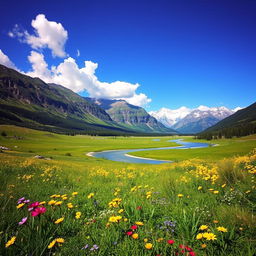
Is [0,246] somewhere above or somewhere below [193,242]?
above

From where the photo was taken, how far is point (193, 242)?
7.95 ft

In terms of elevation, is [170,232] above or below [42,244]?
below

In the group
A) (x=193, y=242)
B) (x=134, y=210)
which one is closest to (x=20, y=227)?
(x=134, y=210)

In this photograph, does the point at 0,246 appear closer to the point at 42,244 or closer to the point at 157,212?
the point at 42,244

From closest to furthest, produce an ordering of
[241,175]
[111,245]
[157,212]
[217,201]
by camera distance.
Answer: [111,245] → [157,212] → [217,201] → [241,175]

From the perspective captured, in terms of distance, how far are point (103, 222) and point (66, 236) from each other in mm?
755

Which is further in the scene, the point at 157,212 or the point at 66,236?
the point at 157,212

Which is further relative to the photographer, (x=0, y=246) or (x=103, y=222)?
(x=103, y=222)

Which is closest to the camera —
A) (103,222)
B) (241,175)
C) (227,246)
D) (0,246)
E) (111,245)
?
(0,246)

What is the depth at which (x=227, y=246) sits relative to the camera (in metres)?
2.20

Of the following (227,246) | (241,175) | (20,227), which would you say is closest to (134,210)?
(227,246)

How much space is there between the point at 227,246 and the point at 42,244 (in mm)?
2693

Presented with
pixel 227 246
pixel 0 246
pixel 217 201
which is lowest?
pixel 217 201

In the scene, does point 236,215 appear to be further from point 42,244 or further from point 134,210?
point 42,244
